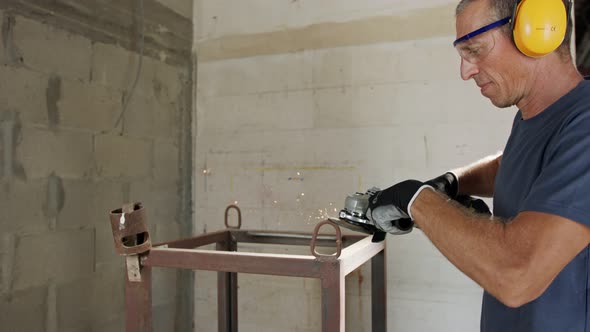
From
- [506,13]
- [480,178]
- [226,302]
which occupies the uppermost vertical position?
[506,13]

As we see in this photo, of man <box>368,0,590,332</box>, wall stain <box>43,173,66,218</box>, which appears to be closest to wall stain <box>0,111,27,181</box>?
wall stain <box>43,173,66,218</box>

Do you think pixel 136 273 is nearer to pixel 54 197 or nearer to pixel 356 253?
pixel 356 253

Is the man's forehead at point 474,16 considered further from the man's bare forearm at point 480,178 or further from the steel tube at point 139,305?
the steel tube at point 139,305

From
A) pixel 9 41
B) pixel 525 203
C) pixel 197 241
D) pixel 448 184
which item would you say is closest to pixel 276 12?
pixel 9 41

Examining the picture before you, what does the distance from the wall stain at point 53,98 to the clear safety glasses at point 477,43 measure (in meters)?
1.57

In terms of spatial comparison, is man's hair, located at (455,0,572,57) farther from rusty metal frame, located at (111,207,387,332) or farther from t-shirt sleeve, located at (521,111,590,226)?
rusty metal frame, located at (111,207,387,332)

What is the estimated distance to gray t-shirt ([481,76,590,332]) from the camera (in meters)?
0.78

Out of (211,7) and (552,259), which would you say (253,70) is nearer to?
(211,7)

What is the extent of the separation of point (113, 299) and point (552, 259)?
6.32ft

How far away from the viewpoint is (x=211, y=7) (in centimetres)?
261

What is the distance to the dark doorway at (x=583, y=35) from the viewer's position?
6.13 ft

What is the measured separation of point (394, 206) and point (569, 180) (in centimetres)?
37

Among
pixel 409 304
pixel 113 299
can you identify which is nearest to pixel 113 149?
pixel 113 299

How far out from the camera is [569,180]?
2.58ft
